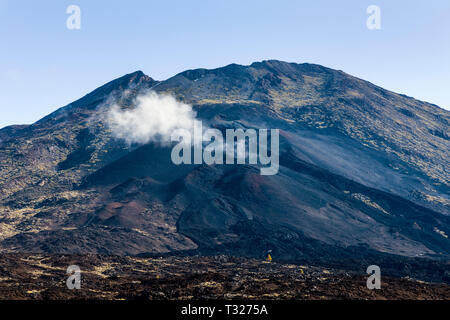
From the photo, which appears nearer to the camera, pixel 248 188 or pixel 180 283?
pixel 180 283

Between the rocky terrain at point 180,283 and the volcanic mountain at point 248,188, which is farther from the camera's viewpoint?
the volcanic mountain at point 248,188

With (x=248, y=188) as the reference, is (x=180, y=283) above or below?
below

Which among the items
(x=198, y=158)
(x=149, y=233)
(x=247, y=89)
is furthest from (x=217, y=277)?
(x=247, y=89)

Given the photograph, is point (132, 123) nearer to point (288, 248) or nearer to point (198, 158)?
point (198, 158)

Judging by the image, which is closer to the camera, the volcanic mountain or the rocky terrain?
the rocky terrain
